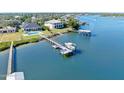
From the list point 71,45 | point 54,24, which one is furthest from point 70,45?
point 54,24

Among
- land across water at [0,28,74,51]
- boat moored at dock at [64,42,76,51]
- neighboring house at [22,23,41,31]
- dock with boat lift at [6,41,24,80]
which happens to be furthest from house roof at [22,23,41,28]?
boat moored at dock at [64,42,76,51]

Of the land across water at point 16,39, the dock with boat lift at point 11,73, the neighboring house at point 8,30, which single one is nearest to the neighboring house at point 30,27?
the land across water at point 16,39

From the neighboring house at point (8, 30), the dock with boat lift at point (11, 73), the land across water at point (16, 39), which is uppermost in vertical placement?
A: the neighboring house at point (8, 30)

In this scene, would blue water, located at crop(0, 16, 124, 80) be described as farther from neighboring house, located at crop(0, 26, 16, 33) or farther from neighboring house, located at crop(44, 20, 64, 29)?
neighboring house, located at crop(0, 26, 16, 33)

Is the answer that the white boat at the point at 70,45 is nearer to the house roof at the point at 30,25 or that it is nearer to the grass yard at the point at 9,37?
the house roof at the point at 30,25

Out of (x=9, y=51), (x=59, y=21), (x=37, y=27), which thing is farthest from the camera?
(x=59, y=21)

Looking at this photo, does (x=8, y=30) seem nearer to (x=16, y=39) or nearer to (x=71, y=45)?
(x=16, y=39)

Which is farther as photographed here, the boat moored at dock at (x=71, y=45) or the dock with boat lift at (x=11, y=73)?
the boat moored at dock at (x=71, y=45)

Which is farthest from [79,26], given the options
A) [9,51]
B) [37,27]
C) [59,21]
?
[9,51]
